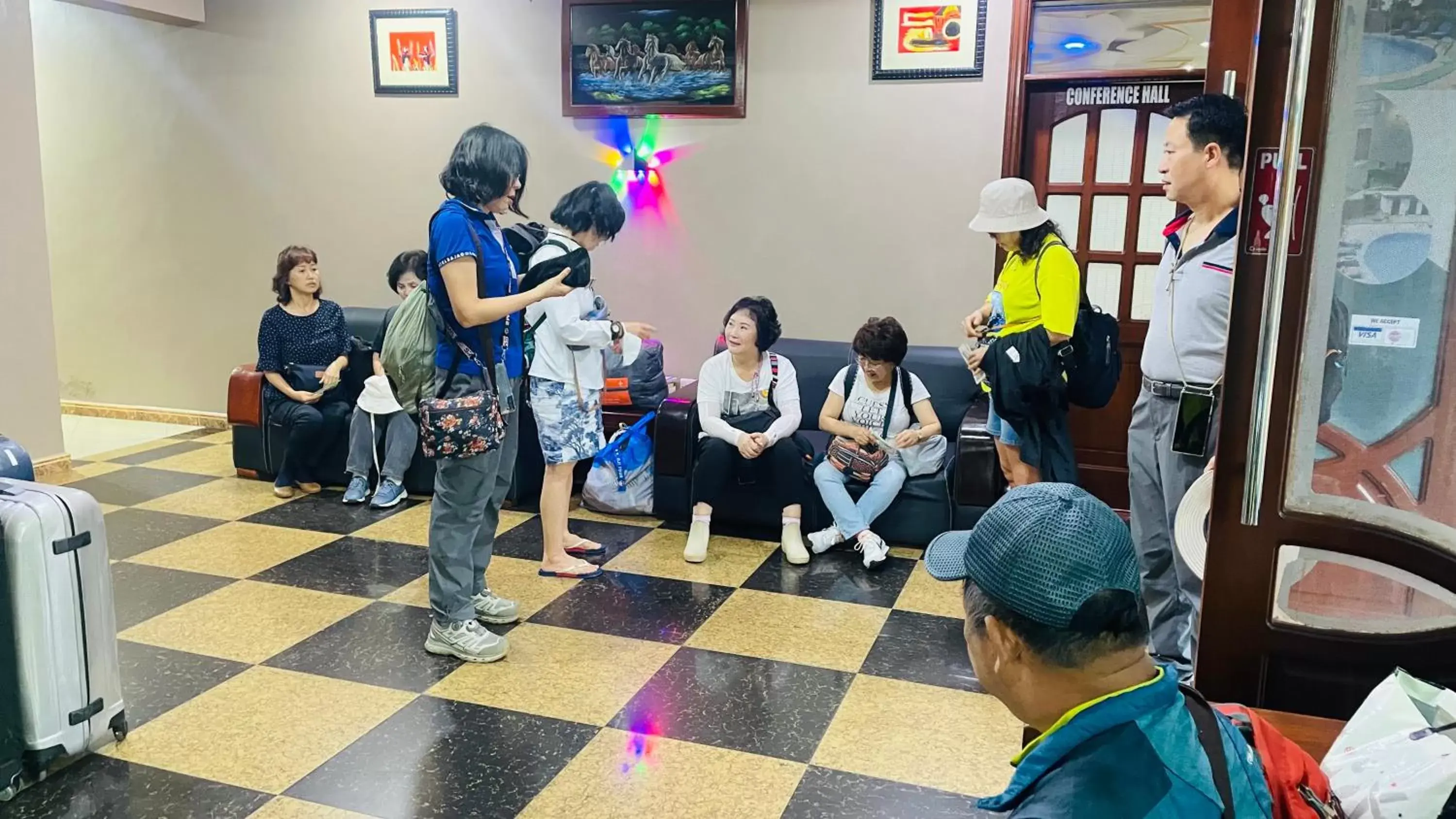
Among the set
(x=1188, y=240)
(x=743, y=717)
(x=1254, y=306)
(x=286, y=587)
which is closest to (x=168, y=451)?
(x=286, y=587)

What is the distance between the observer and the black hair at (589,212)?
328 centimetres

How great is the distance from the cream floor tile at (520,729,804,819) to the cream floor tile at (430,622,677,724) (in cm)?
19

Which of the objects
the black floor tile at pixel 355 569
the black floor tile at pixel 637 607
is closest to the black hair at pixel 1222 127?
the black floor tile at pixel 637 607

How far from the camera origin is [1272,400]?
68.7 inches

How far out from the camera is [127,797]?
2.28 metres

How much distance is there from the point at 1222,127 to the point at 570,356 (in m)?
2.00

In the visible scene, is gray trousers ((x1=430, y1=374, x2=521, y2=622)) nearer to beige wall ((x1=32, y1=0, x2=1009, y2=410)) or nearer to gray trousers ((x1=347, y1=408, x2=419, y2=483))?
gray trousers ((x1=347, y1=408, x2=419, y2=483))

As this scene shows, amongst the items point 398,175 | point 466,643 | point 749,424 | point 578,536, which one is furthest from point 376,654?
point 398,175

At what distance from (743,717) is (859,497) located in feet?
5.08

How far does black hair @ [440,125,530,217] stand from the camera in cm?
275

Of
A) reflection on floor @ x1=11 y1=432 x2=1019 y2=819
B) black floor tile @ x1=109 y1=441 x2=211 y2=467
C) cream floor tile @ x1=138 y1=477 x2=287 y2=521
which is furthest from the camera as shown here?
black floor tile @ x1=109 y1=441 x2=211 y2=467

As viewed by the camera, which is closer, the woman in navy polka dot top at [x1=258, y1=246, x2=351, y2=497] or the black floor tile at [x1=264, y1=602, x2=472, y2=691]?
the black floor tile at [x1=264, y1=602, x2=472, y2=691]

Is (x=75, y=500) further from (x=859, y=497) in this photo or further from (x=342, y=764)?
(x=859, y=497)

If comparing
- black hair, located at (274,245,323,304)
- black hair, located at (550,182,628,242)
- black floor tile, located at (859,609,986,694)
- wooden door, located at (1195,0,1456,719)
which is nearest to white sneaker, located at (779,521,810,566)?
black floor tile, located at (859,609,986,694)
